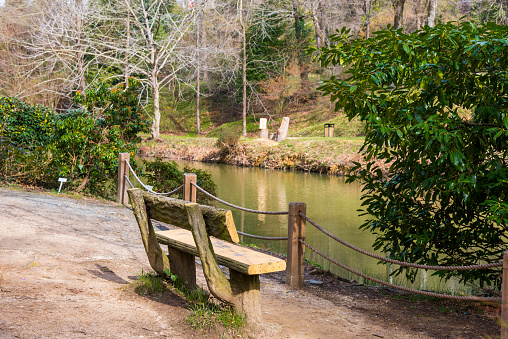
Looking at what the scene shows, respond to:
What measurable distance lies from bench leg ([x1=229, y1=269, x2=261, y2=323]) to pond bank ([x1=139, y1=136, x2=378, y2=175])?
17.9 meters

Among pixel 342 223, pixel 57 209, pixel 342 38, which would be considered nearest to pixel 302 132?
pixel 342 223

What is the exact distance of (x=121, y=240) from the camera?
7625mm

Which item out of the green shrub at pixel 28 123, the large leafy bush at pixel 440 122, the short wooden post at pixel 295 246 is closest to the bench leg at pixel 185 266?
the short wooden post at pixel 295 246

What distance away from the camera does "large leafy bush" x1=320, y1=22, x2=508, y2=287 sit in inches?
182

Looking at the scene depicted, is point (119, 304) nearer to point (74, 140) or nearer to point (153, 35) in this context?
point (74, 140)

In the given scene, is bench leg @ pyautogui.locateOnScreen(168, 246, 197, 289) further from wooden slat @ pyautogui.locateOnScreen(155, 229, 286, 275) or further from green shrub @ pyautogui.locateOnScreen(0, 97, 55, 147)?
green shrub @ pyautogui.locateOnScreen(0, 97, 55, 147)

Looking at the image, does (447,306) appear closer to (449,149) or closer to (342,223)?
(449,149)

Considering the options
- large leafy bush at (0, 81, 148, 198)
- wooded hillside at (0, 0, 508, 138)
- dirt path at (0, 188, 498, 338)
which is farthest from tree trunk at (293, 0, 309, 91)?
dirt path at (0, 188, 498, 338)

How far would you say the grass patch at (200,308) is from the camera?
3.81m

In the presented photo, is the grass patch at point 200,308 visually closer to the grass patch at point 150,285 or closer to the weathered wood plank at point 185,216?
the grass patch at point 150,285

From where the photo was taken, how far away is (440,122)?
185 inches

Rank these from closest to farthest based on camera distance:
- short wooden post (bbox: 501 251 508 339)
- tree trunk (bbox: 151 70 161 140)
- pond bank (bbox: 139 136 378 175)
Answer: short wooden post (bbox: 501 251 508 339)
pond bank (bbox: 139 136 378 175)
tree trunk (bbox: 151 70 161 140)

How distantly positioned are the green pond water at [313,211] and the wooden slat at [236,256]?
11.7 ft

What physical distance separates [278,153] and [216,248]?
22.2 meters
